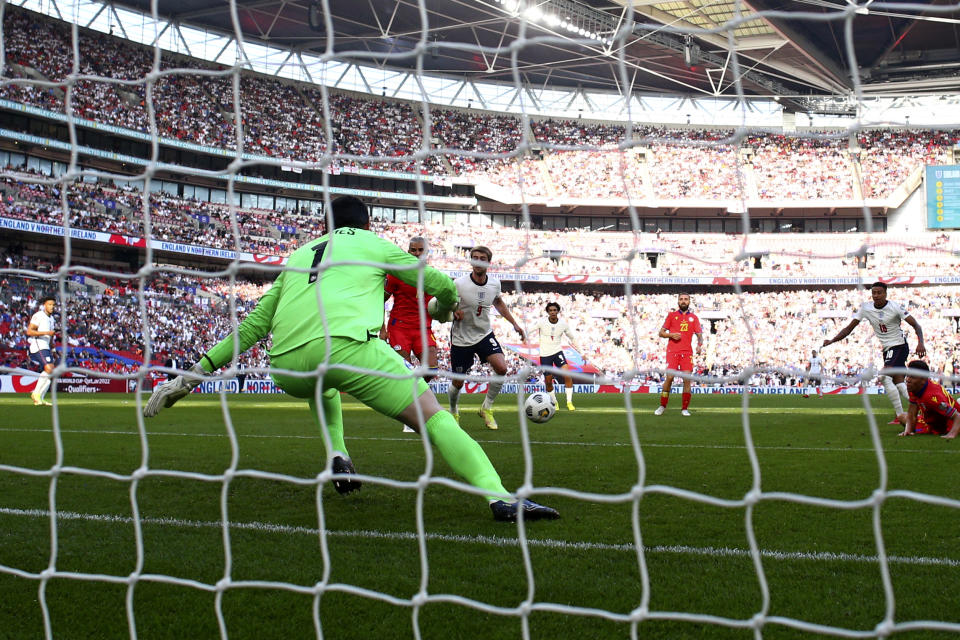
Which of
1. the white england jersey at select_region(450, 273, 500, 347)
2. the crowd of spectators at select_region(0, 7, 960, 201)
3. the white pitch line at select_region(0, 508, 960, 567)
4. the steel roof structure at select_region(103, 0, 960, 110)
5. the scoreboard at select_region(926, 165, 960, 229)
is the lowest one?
the white pitch line at select_region(0, 508, 960, 567)

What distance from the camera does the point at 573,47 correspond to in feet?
111

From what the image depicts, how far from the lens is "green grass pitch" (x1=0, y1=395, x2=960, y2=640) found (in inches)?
101

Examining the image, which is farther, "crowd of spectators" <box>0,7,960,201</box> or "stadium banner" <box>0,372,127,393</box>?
"crowd of spectators" <box>0,7,960,201</box>

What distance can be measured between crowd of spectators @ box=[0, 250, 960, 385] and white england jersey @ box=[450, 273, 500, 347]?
46.5 ft

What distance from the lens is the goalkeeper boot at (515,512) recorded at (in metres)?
3.89

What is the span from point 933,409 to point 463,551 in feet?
21.9

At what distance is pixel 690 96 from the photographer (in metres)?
43.6

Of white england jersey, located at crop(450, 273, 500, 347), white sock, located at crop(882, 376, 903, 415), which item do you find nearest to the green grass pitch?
white england jersey, located at crop(450, 273, 500, 347)

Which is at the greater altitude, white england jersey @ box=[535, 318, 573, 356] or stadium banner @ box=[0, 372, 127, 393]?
white england jersey @ box=[535, 318, 573, 356]

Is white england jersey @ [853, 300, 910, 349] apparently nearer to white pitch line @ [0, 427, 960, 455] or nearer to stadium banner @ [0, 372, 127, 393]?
white pitch line @ [0, 427, 960, 455]

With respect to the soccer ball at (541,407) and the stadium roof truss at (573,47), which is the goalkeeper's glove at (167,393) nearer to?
the soccer ball at (541,407)

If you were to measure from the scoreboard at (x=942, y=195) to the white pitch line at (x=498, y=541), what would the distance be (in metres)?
37.8

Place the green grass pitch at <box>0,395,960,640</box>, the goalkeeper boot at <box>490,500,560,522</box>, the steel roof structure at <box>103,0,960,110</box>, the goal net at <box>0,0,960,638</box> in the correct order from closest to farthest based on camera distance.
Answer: the green grass pitch at <box>0,395,960,640</box>, the goal net at <box>0,0,960,638</box>, the goalkeeper boot at <box>490,500,560,522</box>, the steel roof structure at <box>103,0,960,110</box>

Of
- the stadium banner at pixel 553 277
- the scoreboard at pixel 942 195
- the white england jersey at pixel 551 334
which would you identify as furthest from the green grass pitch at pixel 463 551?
the scoreboard at pixel 942 195
